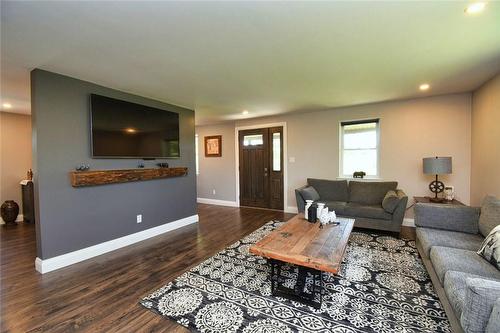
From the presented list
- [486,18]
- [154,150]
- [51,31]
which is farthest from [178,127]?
[486,18]

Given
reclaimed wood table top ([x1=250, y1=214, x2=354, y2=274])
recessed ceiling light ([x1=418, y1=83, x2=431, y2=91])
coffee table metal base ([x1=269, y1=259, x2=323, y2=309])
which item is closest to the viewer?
reclaimed wood table top ([x1=250, y1=214, x2=354, y2=274])

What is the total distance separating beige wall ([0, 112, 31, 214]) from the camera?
472cm

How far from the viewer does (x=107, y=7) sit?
158 cm

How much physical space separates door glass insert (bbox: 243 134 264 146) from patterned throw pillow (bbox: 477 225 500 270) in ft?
14.9

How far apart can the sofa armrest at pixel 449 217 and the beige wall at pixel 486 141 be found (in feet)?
2.59

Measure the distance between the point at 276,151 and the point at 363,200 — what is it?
2331 millimetres

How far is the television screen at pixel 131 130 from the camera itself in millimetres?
3170

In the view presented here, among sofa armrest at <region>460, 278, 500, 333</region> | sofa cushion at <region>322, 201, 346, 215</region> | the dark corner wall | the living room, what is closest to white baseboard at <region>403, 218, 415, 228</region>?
the living room

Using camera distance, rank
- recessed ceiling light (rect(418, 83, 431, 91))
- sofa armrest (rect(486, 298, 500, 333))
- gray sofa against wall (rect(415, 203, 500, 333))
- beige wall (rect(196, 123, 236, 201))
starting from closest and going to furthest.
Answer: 1. sofa armrest (rect(486, 298, 500, 333))
2. gray sofa against wall (rect(415, 203, 500, 333))
3. recessed ceiling light (rect(418, 83, 431, 91))
4. beige wall (rect(196, 123, 236, 201))

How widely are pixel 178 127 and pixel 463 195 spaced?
5.35 meters

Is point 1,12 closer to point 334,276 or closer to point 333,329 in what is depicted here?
point 333,329

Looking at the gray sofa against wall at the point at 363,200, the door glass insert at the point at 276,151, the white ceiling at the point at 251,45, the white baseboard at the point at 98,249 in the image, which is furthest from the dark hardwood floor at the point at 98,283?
the white ceiling at the point at 251,45

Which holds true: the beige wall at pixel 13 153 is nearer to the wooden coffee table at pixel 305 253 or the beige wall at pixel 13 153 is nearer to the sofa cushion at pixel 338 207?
the wooden coffee table at pixel 305 253

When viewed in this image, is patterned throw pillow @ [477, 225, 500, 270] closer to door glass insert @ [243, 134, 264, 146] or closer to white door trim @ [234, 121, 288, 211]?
white door trim @ [234, 121, 288, 211]
